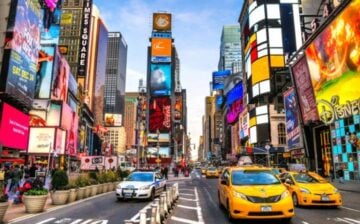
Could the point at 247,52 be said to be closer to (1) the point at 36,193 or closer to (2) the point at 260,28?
(2) the point at 260,28

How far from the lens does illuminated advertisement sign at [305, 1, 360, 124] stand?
96.0 ft

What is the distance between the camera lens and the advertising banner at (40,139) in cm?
6244

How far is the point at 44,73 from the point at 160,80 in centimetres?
8966

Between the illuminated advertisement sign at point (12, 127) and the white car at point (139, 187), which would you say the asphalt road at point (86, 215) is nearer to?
the white car at point (139, 187)

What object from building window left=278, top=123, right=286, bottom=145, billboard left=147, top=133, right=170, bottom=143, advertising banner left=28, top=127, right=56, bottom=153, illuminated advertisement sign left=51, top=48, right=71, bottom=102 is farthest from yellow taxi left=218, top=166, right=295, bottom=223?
billboard left=147, top=133, right=170, bottom=143

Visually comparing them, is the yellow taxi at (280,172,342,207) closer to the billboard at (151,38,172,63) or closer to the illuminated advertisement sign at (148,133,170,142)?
the illuminated advertisement sign at (148,133,170,142)

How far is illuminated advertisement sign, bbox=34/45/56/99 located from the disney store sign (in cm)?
5349

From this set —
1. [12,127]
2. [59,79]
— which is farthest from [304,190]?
[59,79]

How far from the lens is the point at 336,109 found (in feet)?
112

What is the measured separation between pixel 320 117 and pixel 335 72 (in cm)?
709

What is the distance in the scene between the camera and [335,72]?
3272 cm

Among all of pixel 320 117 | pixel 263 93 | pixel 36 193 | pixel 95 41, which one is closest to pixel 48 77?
pixel 263 93

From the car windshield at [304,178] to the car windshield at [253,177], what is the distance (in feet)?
12.2

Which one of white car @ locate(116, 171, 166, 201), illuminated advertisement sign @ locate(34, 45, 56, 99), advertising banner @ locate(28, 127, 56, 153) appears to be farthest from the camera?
illuminated advertisement sign @ locate(34, 45, 56, 99)
